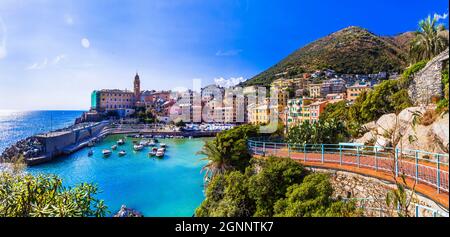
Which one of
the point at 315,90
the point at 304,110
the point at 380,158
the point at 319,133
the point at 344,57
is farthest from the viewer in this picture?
the point at 304,110

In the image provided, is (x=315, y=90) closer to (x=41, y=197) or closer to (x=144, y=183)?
(x=41, y=197)

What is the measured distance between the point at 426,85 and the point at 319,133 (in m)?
2.60

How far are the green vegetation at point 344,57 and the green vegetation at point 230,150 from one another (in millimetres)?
2135

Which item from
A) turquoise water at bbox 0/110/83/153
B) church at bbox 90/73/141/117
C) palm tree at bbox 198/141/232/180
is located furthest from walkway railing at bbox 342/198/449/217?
turquoise water at bbox 0/110/83/153

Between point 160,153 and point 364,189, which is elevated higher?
point 364,189

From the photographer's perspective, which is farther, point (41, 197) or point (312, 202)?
point (312, 202)

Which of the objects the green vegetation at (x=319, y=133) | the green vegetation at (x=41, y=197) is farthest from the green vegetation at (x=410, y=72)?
the green vegetation at (x=41, y=197)

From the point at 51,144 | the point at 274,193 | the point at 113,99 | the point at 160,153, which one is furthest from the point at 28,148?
the point at 274,193

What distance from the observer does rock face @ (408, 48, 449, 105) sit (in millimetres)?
4242

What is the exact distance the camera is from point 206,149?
6574 mm

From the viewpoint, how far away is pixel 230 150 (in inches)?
253
